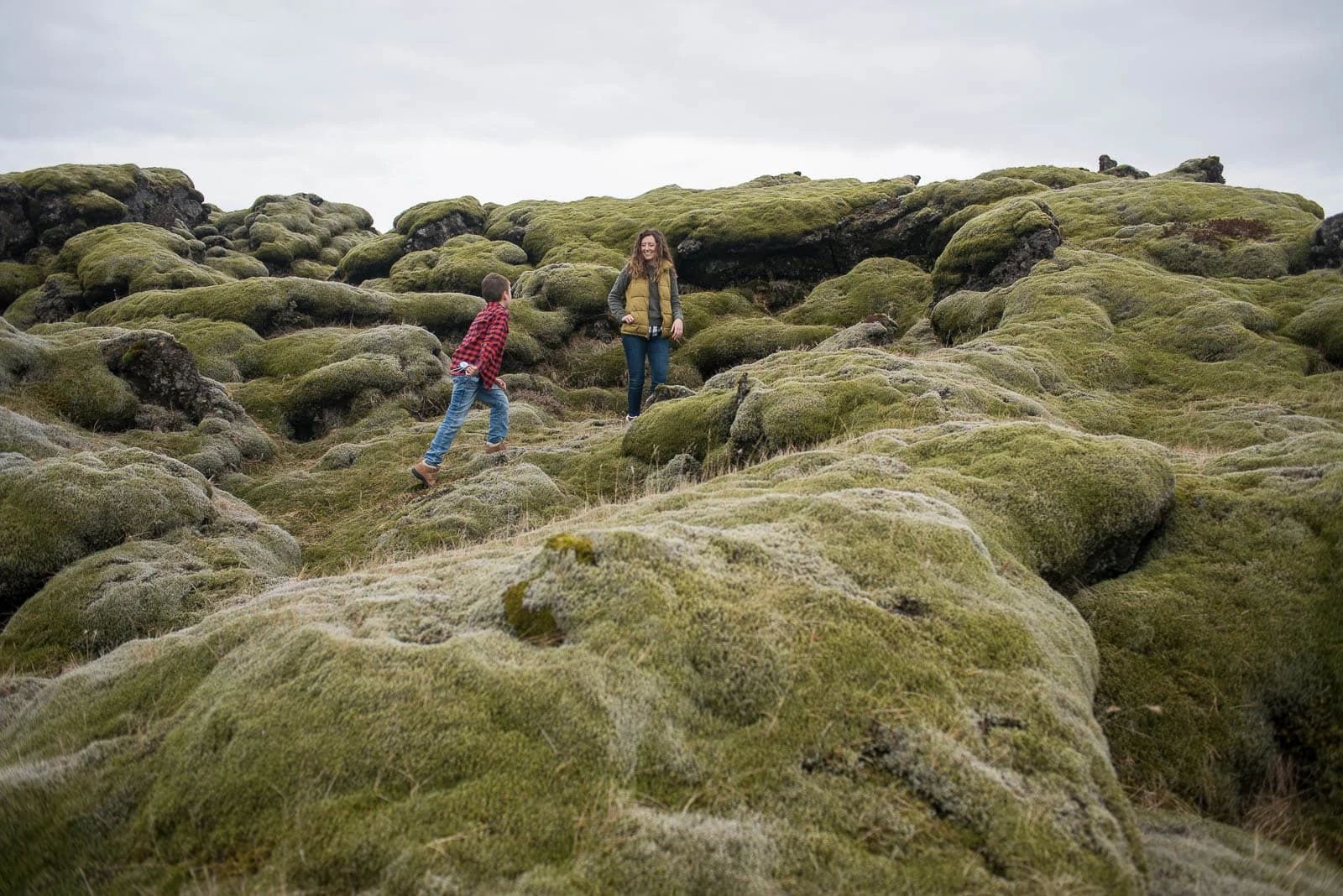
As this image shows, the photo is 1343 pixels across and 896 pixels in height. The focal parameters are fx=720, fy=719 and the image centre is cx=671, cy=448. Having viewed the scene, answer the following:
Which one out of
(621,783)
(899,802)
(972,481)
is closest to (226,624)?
(621,783)

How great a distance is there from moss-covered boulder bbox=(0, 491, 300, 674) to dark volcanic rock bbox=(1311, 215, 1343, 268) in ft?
141

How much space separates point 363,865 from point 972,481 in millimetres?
9021

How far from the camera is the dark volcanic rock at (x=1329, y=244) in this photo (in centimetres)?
3206

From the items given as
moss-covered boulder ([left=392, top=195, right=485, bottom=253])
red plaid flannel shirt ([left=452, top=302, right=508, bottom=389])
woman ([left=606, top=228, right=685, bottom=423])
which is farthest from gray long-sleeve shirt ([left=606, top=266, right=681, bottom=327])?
moss-covered boulder ([left=392, top=195, right=485, bottom=253])

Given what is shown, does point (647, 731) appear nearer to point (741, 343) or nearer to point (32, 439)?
point (32, 439)

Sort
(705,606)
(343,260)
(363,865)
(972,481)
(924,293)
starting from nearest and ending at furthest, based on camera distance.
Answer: (363,865) < (705,606) < (972,481) < (924,293) < (343,260)

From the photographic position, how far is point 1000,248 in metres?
36.3

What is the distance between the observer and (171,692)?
22.2ft

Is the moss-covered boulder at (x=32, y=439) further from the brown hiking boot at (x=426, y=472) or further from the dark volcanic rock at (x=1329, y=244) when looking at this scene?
the dark volcanic rock at (x=1329, y=244)

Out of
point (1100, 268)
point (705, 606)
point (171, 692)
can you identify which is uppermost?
point (1100, 268)

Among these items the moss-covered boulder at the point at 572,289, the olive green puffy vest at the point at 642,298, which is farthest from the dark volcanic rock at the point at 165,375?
the moss-covered boulder at the point at 572,289

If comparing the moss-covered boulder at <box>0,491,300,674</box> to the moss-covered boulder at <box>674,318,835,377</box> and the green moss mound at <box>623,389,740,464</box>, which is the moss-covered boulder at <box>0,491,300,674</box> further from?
the moss-covered boulder at <box>674,318,835,377</box>

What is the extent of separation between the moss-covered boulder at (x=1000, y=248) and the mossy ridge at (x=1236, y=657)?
2747 centimetres

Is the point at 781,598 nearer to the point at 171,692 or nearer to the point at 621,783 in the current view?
the point at 621,783
